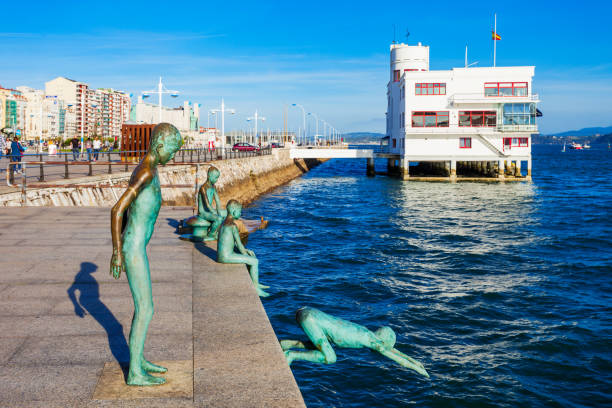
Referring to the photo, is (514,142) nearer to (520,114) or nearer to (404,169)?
(520,114)

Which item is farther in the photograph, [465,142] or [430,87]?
[430,87]

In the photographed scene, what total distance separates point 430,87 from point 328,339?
5387 centimetres

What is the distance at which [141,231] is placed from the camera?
15.6ft

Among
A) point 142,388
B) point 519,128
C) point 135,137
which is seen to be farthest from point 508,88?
point 142,388

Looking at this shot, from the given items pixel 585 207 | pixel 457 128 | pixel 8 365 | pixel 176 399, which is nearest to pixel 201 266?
pixel 8 365

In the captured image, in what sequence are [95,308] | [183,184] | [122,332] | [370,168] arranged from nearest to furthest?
1. [122,332]
2. [95,308]
3. [183,184]
4. [370,168]

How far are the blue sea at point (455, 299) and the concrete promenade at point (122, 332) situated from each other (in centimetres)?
255

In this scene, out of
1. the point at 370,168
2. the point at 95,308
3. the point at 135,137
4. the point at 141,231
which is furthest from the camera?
the point at 370,168

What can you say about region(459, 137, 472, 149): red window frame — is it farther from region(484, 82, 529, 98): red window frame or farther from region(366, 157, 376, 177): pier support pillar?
region(366, 157, 376, 177): pier support pillar

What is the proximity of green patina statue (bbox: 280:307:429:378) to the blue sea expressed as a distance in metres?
2.09

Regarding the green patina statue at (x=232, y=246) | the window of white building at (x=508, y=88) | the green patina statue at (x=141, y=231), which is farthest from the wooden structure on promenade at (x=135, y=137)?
the window of white building at (x=508, y=88)

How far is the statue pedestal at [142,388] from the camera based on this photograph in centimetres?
471

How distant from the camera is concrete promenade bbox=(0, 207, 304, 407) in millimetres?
4754

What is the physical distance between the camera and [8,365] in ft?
17.6
